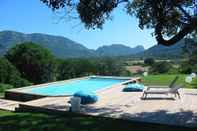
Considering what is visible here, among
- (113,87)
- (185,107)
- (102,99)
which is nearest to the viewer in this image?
(185,107)

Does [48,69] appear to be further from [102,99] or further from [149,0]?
[149,0]

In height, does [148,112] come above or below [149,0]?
below

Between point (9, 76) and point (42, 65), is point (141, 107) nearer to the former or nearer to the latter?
point (9, 76)

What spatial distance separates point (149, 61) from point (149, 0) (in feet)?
102

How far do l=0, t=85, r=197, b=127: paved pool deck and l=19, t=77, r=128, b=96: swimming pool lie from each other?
12.5 ft

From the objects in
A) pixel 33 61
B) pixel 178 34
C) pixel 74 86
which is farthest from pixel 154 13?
pixel 33 61

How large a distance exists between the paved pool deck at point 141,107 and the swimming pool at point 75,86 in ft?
12.5

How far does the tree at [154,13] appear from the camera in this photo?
8328 millimetres

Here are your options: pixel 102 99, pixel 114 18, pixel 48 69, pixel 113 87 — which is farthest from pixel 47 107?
pixel 48 69

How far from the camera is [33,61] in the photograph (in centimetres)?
3084

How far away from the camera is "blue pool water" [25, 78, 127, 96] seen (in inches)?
699

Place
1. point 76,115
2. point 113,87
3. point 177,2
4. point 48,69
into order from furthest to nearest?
1. point 48,69
2. point 113,87
3. point 76,115
4. point 177,2

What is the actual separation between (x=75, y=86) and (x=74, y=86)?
2.5 inches

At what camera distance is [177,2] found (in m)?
8.34
